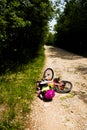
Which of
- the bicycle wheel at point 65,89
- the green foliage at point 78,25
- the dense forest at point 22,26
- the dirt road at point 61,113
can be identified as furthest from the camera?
the green foliage at point 78,25

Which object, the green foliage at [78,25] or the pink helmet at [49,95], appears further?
the green foliage at [78,25]

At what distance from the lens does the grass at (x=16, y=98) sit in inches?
251

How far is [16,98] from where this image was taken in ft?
27.0

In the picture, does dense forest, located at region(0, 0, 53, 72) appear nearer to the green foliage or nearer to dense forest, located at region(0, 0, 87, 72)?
dense forest, located at region(0, 0, 87, 72)

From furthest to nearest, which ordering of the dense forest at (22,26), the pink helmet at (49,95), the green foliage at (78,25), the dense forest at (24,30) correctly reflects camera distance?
the green foliage at (78,25), the dense forest at (24,30), the dense forest at (22,26), the pink helmet at (49,95)

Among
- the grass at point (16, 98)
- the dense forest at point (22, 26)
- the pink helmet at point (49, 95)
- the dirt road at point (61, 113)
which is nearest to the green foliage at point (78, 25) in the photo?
the dense forest at point (22, 26)

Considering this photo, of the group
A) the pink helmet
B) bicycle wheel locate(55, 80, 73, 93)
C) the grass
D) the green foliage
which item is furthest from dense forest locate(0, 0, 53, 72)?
the green foliage

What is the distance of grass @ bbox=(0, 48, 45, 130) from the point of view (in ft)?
20.9

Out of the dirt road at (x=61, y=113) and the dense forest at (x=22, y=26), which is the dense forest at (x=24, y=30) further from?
the dirt road at (x=61, y=113)

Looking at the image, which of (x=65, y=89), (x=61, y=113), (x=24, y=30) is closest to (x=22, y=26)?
(x=24, y=30)

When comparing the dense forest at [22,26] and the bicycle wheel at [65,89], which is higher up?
the dense forest at [22,26]

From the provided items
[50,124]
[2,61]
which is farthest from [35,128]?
[2,61]

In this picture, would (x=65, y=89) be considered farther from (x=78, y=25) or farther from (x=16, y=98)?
(x=78, y=25)

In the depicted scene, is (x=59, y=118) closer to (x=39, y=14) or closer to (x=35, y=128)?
(x=35, y=128)
